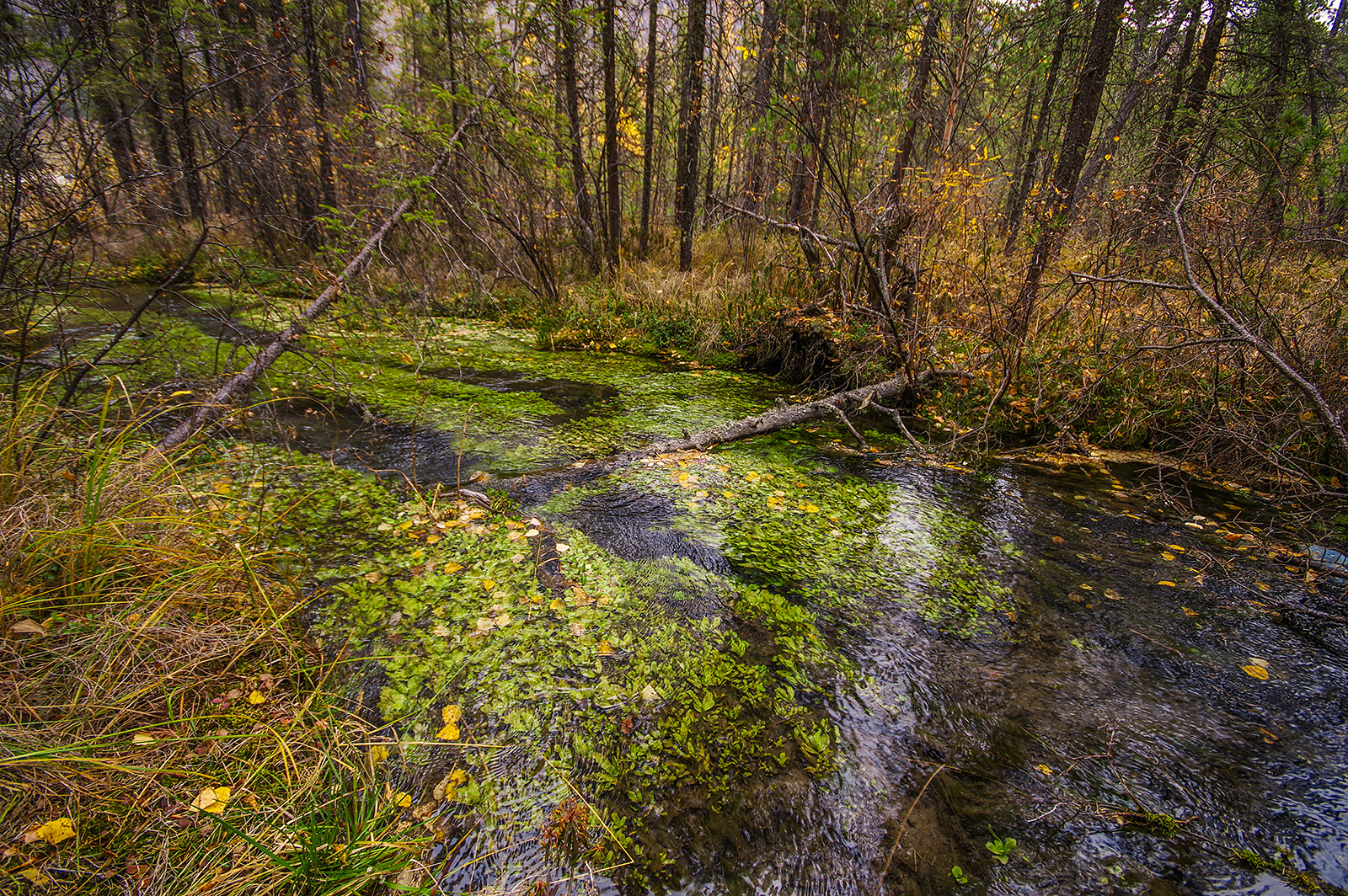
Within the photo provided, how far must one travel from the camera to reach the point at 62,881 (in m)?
1.29

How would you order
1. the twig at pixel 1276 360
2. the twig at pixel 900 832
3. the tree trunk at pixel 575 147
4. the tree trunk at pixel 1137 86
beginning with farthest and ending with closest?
1. the tree trunk at pixel 1137 86
2. the tree trunk at pixel 575 147
3. the twig at pixel 1276 360
4. the twig at pixel 900 832

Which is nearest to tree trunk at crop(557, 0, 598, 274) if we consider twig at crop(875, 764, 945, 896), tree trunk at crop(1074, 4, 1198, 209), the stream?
the stream

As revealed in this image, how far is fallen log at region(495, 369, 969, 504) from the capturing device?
12.9 ft

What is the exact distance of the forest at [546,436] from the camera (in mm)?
1691

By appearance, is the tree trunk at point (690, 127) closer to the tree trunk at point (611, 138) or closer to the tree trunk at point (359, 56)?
the tree trunk at point (611, 138)

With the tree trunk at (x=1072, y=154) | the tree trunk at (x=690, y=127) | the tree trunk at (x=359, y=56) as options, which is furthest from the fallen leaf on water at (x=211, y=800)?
the tree trunk at (x=690, y=127)

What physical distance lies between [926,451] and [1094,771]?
3.09 m

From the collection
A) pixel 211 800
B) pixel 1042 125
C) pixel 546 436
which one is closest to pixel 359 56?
pixel 546 436

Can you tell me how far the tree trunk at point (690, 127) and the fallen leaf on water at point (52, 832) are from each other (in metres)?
8.83

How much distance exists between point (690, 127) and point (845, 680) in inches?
320

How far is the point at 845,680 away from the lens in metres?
2.37

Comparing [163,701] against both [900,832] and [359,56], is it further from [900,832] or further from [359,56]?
[359,56]

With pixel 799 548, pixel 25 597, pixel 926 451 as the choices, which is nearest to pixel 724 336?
pixel 926 451

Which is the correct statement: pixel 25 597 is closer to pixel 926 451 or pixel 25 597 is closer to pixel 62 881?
pixel 62 881
